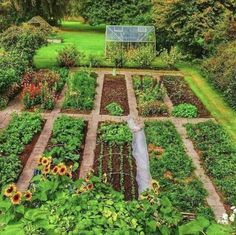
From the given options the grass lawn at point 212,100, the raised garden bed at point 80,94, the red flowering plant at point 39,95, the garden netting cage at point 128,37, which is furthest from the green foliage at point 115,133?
the garden netting cage at point 128,37

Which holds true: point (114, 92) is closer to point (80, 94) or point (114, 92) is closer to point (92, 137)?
point (80, 94)

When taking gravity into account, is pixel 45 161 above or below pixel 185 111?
above

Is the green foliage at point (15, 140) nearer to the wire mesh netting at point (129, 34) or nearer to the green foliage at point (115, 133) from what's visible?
the green foliage at point (115, 133)

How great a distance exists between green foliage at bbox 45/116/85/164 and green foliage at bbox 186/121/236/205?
3.26 m

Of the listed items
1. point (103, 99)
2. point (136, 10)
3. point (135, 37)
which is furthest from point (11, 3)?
point (103, 99)

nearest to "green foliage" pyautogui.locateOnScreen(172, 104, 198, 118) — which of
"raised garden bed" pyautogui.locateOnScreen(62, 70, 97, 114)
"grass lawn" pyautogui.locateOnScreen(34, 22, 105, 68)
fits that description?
"raised garden bed" pyautogui.locateOnScreen(62, 70, 97, 114)

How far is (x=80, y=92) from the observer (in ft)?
57.3

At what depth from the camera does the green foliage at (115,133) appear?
43.5 ft

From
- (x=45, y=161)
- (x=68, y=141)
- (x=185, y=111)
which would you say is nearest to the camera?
(x=45, y=161)

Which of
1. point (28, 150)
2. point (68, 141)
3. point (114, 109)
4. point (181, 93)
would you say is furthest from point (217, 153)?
point (181, 93)

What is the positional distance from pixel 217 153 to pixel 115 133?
9.73 ft

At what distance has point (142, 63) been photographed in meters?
23.8

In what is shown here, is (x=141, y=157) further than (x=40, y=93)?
No

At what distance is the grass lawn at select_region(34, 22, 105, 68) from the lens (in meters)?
26.6
